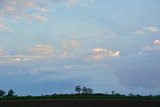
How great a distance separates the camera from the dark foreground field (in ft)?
95.3

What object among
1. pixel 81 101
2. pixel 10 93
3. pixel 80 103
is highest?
pixel 10 93

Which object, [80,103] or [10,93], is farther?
[10,93]

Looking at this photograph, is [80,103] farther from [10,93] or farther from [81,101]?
[10,93]

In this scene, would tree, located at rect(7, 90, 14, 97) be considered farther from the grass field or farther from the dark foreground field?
the dark foreground field

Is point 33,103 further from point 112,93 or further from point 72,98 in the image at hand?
point 112,93

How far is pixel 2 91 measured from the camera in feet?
119

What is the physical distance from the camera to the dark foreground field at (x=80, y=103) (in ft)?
95.3

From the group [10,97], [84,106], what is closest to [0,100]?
[10,97]

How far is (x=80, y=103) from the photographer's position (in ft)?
97.6

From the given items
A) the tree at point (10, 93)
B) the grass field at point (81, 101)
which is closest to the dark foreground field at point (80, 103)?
the grass field at point (81, 101)

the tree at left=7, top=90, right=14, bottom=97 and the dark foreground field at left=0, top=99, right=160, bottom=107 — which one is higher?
the tree at left=7, top=90, right=14, bottom=97

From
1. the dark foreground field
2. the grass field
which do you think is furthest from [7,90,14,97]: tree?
the dark foreground field

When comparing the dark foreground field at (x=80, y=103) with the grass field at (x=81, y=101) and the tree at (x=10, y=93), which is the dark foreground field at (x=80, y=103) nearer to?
the grass field at (x=81, y=101)

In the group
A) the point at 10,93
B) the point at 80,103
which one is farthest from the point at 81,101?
the point at 10,93
